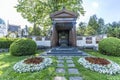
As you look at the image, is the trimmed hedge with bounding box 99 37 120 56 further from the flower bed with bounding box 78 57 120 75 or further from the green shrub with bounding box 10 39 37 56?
the green shrub with bounding box 10 39 37 56

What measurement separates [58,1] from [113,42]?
34.8ft

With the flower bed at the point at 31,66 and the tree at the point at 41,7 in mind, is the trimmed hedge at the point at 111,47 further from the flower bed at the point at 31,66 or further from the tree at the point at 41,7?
the tree at the point at 41,7

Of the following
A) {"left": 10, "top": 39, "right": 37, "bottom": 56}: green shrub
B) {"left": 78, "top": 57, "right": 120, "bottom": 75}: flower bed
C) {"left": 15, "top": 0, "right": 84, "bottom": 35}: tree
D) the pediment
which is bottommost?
{"left": 78, "top": 57, "right": 120, "bottom": 75}: flower bed

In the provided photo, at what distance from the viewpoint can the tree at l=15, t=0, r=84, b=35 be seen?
19.9 m

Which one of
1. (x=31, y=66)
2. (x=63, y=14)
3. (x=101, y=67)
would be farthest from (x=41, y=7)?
(x=101, y=67)

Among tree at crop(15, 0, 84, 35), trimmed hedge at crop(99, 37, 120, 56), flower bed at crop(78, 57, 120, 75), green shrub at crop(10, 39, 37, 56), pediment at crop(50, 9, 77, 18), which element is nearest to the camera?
flower bed at crop(78, 57, 120, 75)

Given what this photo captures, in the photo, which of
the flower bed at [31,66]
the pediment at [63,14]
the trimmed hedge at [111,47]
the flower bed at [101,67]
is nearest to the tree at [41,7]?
the pediment at [63,14]

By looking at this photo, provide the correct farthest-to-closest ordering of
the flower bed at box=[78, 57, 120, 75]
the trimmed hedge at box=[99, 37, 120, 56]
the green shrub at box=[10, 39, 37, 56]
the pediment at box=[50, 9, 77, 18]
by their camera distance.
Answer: the pediment at box=[50, 9, 77, 18] → the trimmed hedge at box=[99, 37, 120, 56] → the green shrub at box=[10, 39, 37, 56] → the flower bed at box=[78, 57, 120, 75]

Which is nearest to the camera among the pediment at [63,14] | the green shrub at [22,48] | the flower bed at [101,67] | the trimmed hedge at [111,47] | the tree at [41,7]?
the flower bed at [101,67]

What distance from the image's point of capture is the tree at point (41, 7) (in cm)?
1986

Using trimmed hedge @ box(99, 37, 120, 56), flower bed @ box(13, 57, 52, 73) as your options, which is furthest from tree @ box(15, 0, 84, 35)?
flower bed @ box(13, 57, 52, 73)

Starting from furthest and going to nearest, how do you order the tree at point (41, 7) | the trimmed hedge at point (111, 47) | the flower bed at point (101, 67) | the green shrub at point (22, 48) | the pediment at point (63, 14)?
the tree at point (41, 7)
the pediment at point (63, 14)
the trimmed hedge at point (111, 47)
the green shrub at point (22, 48)
the flower bed at point (101, 67)

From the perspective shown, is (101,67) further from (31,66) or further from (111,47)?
(111,47)

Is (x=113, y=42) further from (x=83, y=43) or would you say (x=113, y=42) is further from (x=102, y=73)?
(x=102, y=73)
